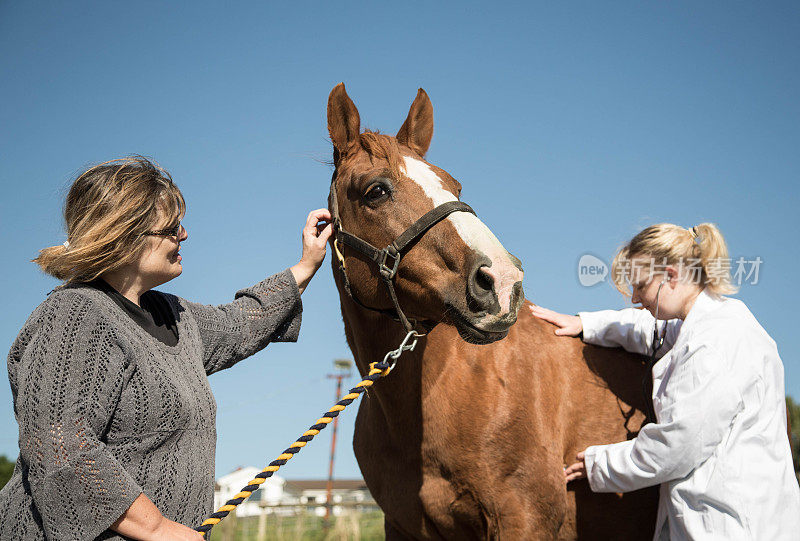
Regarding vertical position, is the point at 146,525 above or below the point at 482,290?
below

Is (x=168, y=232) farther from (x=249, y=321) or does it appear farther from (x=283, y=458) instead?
(x=283, y=458)

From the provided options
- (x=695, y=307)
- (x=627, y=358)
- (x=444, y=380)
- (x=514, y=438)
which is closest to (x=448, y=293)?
(x=444, y=380)

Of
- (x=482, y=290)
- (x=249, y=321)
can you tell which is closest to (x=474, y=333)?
(x=482, y=290)

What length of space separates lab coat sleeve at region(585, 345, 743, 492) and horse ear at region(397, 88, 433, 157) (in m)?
2.14

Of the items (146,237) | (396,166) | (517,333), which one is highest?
(396,166)

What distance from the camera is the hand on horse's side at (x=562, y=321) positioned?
4.03 m

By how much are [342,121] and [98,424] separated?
7.12ft

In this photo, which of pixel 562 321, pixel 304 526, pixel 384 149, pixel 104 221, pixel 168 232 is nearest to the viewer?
pixel 104 221

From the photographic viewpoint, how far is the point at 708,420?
2.70 metres

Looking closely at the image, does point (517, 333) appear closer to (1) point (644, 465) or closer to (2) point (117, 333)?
(1) point (644, 465)

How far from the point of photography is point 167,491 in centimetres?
220

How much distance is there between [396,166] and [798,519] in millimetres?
2556

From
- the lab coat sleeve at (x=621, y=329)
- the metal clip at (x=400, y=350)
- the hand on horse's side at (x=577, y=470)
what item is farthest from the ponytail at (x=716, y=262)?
the metal clip at (x=400, y=350)

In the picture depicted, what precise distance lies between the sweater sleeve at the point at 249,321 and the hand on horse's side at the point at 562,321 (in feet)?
5.57
